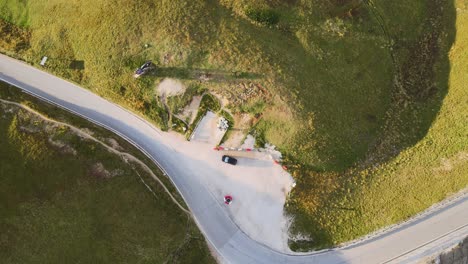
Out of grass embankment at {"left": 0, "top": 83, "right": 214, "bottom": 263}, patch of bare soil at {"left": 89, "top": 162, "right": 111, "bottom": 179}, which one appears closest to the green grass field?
grass embankment at {"left": 0, "top": 83, "right": 214, "bottom": 263}

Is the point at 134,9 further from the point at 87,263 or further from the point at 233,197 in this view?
the point at 87,263

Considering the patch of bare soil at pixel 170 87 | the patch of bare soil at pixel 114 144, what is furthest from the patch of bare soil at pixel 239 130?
the patch of bare soil at pixel 114 144

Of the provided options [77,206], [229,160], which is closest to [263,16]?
[229,160]

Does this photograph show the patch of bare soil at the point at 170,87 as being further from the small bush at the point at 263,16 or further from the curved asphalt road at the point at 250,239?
the small bush at the point at 263,16

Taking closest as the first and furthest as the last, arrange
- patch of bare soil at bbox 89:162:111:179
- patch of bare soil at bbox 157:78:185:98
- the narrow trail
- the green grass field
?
1. patch of bare soil at bbox 89:162:111:179
2. the narrow trail
3. the green grass field
4. patch of bare soil at bbox 157:78:185:98

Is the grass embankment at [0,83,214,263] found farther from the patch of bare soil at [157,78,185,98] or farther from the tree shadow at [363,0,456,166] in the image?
the tree shadow at [363,0,456,166]

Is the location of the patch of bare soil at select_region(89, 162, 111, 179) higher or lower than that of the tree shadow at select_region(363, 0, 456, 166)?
lower
